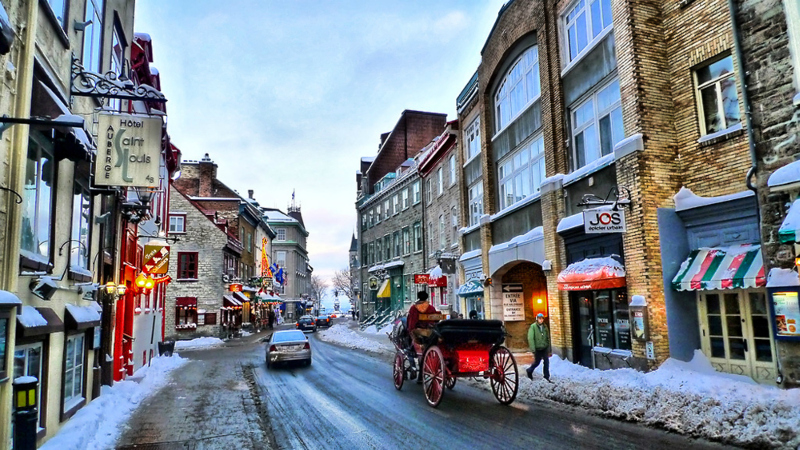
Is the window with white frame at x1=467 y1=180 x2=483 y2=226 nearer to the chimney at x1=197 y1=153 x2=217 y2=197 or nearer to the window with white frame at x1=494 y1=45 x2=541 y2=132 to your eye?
the window with white frame at x1=494 y1=45 x2=541 y2=132

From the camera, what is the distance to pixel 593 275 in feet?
42.3

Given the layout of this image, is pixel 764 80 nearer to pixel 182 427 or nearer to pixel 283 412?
pixel 283 412

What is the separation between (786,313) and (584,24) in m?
9.48

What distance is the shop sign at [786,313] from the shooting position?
28.2 ft

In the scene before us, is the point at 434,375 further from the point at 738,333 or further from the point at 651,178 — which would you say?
the point at 651,178

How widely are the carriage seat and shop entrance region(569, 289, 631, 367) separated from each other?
3928mm

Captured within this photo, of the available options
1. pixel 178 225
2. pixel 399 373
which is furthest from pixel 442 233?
pixel 178 225

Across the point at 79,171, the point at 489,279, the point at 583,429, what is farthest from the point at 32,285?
the point at 489,279

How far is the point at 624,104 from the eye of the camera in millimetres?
12320

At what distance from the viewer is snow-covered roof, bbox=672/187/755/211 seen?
1032 cm

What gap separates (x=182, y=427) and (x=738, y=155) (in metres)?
11.6

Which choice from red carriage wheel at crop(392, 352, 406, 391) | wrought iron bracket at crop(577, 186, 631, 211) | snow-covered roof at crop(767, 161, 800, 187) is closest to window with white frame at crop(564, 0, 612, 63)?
wrought iron bracket at crop(577, 186, 631, 211)

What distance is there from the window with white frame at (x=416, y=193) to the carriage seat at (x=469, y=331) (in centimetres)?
2474

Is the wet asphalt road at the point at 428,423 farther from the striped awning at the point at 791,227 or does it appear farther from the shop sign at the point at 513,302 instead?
the shop sign at the point at 513,302
